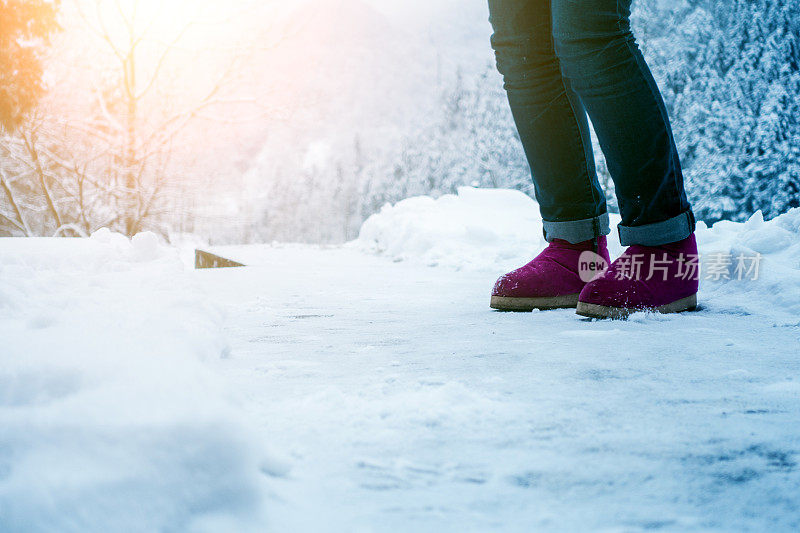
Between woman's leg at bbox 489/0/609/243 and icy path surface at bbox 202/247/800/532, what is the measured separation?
21.6 inches

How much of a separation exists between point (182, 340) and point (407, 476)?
1.41ft

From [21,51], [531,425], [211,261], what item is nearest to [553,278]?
[531,425]

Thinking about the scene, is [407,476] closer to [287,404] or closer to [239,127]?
[287,404]

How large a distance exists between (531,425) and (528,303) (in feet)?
3.47

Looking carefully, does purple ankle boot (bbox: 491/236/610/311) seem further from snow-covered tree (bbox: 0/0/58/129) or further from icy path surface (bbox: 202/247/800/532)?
snow-covered tree (bbox: 0/0/58/129)

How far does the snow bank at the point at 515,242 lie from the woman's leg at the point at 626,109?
1.10 feet

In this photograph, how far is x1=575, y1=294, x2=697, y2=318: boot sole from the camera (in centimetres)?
143

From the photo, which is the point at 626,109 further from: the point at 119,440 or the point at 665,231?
the point at 119,440

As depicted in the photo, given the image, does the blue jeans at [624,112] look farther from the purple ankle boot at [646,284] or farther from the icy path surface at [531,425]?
the icy path surface at [531,425]

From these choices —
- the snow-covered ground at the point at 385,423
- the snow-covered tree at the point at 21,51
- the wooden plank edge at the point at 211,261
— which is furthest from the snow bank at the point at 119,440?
the snow-covered tree at the point at 21,51

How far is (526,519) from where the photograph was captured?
463 millimetres

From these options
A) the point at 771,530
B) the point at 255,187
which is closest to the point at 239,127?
the point at 771,530

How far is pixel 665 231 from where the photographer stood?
1509 mm

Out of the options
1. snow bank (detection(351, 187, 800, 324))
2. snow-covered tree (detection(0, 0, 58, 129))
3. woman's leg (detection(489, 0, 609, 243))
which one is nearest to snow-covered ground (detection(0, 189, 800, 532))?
snow bank (detection(351, 187, 800, 324))
